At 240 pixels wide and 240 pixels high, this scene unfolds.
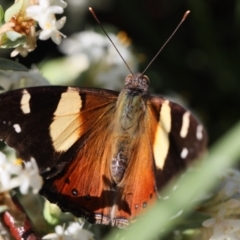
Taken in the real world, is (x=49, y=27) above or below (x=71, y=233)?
above

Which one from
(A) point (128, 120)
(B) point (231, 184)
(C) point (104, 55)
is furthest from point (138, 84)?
(C) point (104, 55)

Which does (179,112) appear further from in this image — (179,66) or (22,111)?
(179,66)

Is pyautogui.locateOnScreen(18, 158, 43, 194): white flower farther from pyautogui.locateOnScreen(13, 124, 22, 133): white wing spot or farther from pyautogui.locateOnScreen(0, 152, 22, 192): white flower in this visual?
pyautogui.locateOnScreen(13, 124, 22, 133): white wing spot

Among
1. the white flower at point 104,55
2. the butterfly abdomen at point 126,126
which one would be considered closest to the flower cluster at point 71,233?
the butterfly abdomen at point 126,126

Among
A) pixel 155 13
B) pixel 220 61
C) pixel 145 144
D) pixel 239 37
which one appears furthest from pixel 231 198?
pixel 155 13

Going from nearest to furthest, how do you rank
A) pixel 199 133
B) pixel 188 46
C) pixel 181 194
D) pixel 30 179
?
pixel 30 179 → pixel 181 194 → pixel 199 133 → pixel 188 46

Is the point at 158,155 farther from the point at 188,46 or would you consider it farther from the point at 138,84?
the point at 188,46

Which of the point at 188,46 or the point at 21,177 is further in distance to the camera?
the point at 188,46
